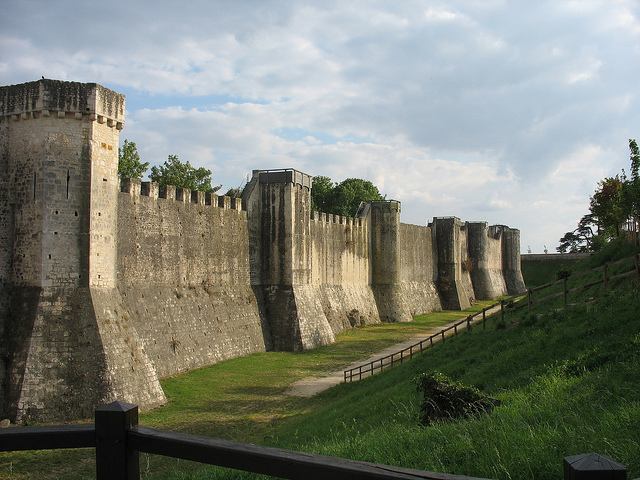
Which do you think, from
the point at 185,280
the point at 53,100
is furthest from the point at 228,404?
the point at 53,100

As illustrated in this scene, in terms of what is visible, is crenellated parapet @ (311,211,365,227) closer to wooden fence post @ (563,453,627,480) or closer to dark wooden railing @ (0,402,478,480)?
dark wooden railing @ (0,402,478,480)

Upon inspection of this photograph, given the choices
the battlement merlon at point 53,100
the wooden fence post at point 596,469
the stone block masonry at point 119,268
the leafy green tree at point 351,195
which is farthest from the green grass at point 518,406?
the leafy green tree at point 351,195

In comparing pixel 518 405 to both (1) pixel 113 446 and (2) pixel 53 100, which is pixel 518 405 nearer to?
(1) pixel 113 446

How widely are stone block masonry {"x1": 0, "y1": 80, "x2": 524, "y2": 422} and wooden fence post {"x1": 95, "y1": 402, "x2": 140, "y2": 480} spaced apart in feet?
48.4

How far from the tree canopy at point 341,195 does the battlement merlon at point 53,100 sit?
52.3 metres

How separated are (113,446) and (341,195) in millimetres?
68726

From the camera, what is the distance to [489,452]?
232 inches

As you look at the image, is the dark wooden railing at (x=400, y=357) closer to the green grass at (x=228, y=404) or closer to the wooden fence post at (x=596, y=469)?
the green grass at (x=228, y=404)

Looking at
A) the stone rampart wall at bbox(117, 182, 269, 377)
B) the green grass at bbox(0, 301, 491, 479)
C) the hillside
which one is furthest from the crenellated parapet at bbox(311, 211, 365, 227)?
the hillside

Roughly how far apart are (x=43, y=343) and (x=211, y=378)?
755 centimetres

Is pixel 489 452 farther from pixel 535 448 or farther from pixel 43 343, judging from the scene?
pixel 43 343

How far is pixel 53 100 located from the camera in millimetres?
18656

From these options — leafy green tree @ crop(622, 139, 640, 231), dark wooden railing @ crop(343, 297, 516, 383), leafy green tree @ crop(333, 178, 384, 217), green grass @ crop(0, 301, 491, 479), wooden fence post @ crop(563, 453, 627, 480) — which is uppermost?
leafy green tree @ crop(333, 178, 384, 217)

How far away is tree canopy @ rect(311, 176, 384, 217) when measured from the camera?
2817 inches
